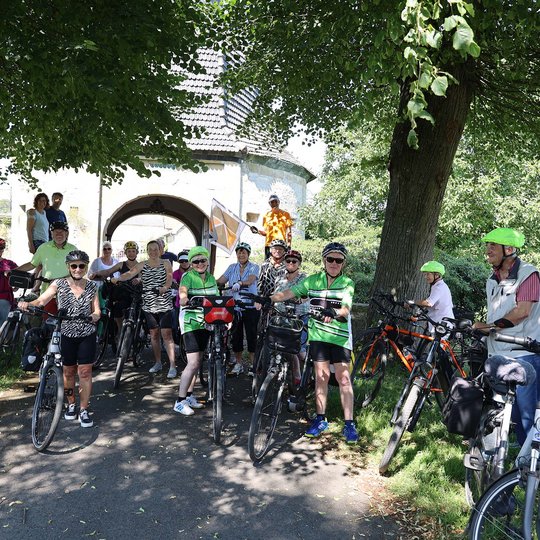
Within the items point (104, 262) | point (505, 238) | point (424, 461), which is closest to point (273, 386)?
point (424, 461)

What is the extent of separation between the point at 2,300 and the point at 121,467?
373cm

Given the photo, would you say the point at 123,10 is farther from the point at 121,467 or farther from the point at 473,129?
the point at 473,129

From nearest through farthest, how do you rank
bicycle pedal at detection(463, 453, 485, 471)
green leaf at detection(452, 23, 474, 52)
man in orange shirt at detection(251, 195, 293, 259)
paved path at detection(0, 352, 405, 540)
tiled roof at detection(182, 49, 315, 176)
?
green leaf at detection(452, 23, 474, 52), paved path at detection(0, 352, 405, 540), bicycle pedal at detection(463, 453, 485, 471), man in orange shirt at detection(251, 195, 293, 259), tiled roof at detection(182, 49, 315, 176)

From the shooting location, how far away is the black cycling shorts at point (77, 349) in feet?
17.6

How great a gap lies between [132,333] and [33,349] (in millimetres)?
1530

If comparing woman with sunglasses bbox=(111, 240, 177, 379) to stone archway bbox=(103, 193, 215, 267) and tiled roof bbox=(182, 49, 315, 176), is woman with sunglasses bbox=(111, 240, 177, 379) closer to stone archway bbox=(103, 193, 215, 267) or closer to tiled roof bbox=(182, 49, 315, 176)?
tiled roof bbox=(182, 49, 315, 176)

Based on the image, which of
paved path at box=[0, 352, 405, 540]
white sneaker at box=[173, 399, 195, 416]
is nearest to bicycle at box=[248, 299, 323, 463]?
paved path at box=[0, 352, 405, 540]

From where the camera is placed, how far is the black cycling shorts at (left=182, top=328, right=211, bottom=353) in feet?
19.5

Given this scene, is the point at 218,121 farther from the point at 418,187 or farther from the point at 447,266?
the point at 418,187

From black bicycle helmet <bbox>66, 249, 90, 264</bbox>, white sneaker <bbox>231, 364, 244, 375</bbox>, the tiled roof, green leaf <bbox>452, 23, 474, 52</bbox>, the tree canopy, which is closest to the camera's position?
green leaf <bbox>452, 23, 474, 52</bbox>

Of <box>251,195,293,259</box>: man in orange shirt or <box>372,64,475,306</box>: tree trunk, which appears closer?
<box>372,64,475,306</box>: tree trunk

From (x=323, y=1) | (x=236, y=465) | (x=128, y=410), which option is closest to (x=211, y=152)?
(x=323, y=1)

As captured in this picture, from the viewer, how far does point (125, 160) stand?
8266mm

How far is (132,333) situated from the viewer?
7.39 meters
